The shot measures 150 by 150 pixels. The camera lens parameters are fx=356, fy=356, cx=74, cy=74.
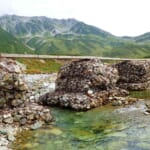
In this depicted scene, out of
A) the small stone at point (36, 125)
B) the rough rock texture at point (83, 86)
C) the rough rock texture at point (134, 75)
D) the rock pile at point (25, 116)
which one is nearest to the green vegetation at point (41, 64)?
the rough rock texture at point (134, 75)

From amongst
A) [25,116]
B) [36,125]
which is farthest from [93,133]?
[25,116]

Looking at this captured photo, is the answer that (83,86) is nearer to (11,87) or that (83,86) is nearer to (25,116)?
(11,87)

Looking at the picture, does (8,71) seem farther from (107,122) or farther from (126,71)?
(126,71)

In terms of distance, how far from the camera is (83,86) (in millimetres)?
45844

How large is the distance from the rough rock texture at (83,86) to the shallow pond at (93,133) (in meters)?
3.80

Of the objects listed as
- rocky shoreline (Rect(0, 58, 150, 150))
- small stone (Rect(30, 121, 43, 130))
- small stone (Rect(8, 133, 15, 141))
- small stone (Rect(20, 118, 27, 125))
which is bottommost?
small stone (Rect(8, 133, 15, 141))

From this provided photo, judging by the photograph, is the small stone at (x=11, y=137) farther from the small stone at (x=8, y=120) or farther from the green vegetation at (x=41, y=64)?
the green vegetation at (x=41, y=64)

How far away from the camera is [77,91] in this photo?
46031mm

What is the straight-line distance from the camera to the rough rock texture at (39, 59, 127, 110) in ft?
143

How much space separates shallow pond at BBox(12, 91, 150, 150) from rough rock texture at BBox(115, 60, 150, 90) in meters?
20.9

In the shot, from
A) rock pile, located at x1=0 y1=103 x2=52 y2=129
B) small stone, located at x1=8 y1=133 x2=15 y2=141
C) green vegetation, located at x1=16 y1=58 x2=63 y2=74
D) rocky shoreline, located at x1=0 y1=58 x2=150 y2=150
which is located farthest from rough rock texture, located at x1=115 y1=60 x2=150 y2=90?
green vegetation, located at x1=16 y1=58 x2=63 y2=74

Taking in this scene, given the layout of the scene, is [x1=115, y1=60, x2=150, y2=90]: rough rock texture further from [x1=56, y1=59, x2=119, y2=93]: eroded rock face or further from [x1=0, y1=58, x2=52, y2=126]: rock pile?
[x1=0, y1=58, x2=52, y2=126]: rock pile

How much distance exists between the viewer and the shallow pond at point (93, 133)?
27.3 metres

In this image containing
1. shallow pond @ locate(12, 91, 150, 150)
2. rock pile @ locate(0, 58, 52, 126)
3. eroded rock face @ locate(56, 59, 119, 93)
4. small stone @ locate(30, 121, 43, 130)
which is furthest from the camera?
eroded rock face @ locate(56, 59, 119, 93)
